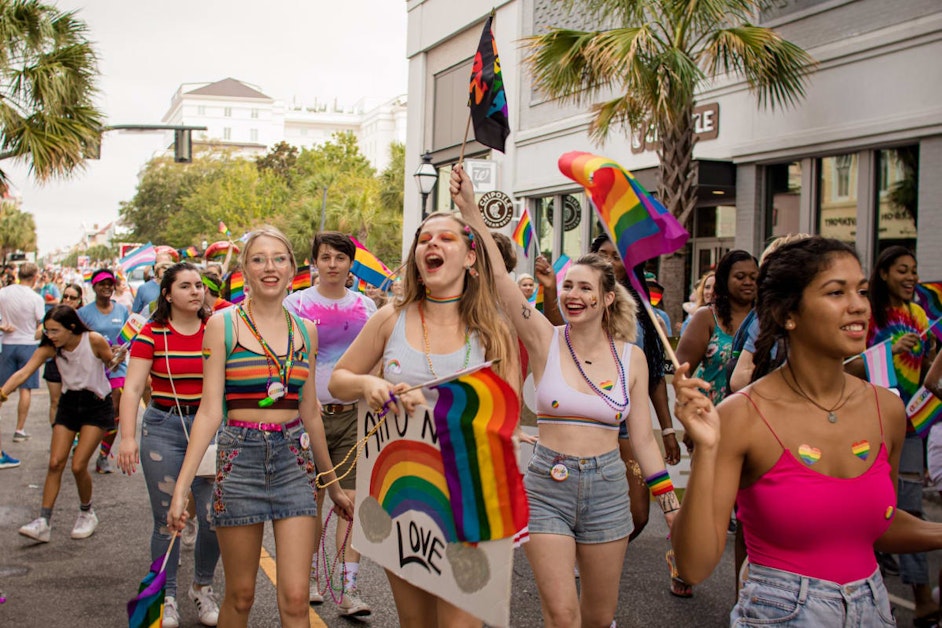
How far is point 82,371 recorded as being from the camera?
7.02m

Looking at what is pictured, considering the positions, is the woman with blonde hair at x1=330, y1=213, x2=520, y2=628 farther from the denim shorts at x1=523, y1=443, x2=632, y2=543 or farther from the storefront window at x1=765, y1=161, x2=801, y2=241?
the storefront window at x1=765, y1=161, x2=801, y2=241

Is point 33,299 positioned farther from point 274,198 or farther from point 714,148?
point 274,198

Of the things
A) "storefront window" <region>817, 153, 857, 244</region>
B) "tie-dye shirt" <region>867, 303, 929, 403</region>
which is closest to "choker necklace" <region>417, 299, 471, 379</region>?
"tie-dye shirt" <region>867, 303, 929, 403</region>

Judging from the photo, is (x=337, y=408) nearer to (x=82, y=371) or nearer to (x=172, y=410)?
(x=172, y=410)

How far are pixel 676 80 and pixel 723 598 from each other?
8.11 m

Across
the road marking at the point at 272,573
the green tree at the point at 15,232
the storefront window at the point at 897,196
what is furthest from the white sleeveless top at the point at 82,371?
the green tree at the point at 15,232

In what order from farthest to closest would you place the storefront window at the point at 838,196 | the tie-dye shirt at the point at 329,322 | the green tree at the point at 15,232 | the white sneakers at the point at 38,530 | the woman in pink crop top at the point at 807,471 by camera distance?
the green tree at the point at 15,232
the storefront window at the point at 838,196
the white sneakers at the point at 38,530
the tie-dye shirt at the point at 329,322
the woman in pink crop top at the point at 807,471

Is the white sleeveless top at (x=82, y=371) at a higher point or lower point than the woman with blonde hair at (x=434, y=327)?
lower

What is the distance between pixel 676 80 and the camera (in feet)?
39.3

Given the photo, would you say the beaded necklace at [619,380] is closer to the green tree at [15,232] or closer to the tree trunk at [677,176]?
the tree trunk at [677,176]

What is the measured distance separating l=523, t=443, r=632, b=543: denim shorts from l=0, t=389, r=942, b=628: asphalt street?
1417mm

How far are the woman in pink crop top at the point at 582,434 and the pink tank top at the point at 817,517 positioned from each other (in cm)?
138

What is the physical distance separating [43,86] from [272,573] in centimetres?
1306

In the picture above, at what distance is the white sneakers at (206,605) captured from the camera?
16.6ft
